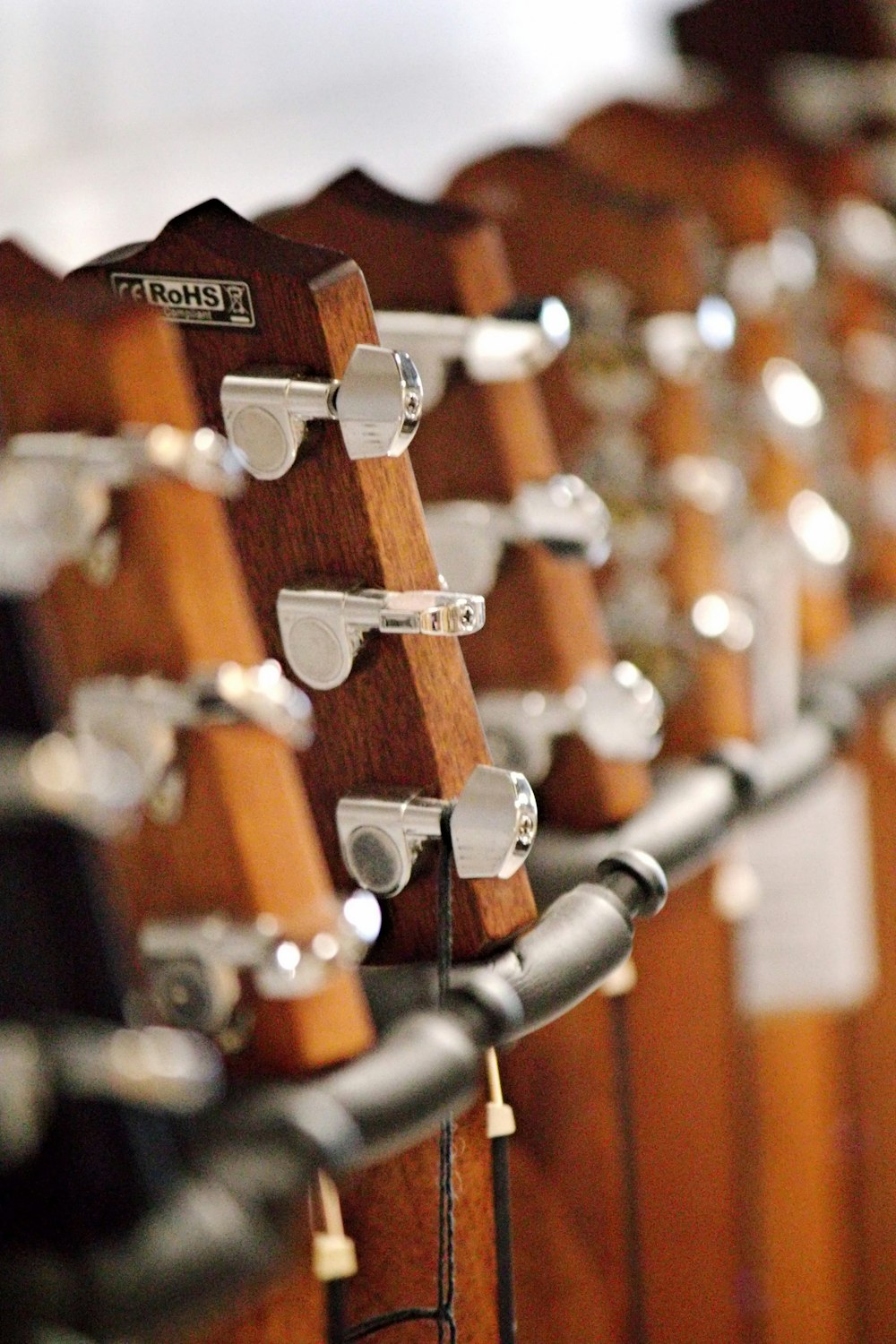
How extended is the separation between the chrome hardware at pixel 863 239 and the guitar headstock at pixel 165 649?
2.62 feet

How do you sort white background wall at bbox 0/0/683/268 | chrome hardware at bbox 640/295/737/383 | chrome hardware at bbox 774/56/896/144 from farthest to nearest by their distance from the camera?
chrome hardware at bbox 774/56/896/144 < white background wall at bbox 0/0/683/268 < chrome hardware at bbox 640/295/737/383

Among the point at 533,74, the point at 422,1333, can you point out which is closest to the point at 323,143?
the point at 533,74

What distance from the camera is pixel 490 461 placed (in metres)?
0.75

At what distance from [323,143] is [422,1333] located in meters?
1.01

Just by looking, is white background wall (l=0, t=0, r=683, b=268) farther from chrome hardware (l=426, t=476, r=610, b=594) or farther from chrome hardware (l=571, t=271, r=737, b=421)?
chrome hardware (l=426, t=476, r=610, b=594)

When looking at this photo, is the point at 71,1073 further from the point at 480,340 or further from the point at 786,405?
the point at 786,405

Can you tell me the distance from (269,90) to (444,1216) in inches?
40.2

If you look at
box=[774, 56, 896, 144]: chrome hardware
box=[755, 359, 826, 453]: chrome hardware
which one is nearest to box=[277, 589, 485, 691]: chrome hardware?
box=[755, 359, 826, 453]: chrome hardware

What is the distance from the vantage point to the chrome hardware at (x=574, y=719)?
756 millimetres

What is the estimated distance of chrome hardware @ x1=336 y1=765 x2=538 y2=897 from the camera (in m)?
0.57

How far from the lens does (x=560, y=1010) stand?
604 mm

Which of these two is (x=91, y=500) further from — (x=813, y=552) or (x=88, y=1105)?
(x=813, y=552)

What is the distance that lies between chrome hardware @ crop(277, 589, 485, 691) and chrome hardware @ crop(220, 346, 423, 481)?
47 millimetres

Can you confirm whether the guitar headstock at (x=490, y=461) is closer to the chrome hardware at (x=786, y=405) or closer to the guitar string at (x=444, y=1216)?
the guitar string at (x=444, y=1216)
